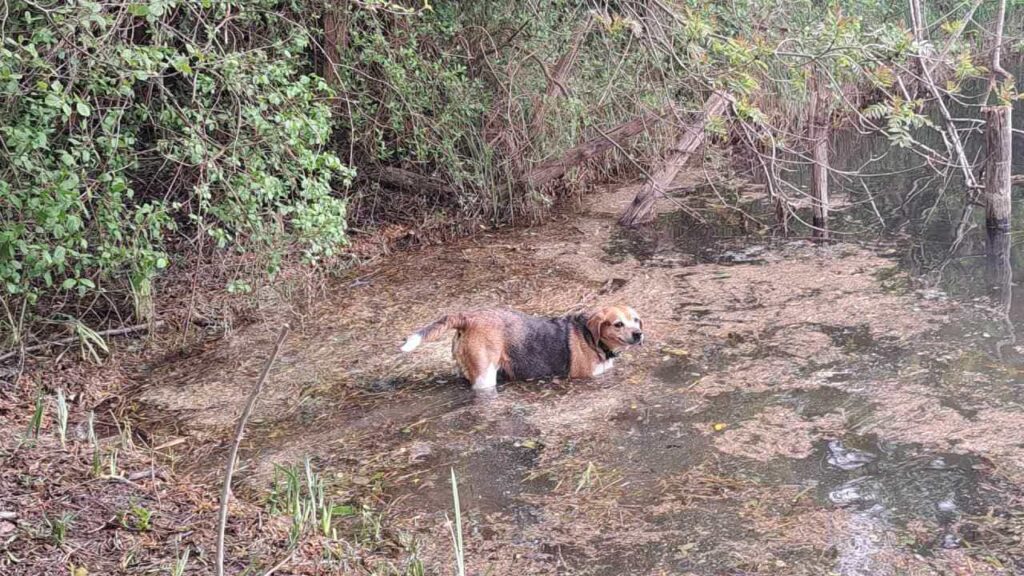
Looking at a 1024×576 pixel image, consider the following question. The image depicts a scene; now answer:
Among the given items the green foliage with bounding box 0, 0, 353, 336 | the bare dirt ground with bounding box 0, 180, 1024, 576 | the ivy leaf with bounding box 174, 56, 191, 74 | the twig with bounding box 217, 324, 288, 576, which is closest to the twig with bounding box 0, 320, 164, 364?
the green foliage with bounding box 0, 0, 353, 336

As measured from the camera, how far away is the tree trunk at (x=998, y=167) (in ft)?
29.3

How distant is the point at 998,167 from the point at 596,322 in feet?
17.3

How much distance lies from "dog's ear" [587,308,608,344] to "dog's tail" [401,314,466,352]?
33.2 inches

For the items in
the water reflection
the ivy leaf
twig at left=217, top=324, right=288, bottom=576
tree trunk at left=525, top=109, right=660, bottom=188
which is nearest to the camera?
twig at left=217, top=324, right=288, bottom=576

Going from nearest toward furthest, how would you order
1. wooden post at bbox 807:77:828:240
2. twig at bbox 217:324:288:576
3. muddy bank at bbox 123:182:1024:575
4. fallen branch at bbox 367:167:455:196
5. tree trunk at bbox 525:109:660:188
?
twig at bbox 217:324:288:576 < muddy bank at bbox 123:182:1024:575 < wooden post at bbox 807:77:828:240 < fallen branch at bbox 367:167:455:196 < tree trunk at bbox 525:109:660:188

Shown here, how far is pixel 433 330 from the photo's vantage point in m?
5.88

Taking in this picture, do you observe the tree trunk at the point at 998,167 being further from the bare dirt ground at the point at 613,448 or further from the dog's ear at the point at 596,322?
the dog's ear at the point at 596,322

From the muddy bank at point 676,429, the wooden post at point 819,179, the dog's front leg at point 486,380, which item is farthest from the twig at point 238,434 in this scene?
the wooden post at point 819,179

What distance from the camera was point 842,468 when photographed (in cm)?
477

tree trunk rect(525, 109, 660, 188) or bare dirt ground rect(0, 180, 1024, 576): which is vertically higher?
tree trunk rect(525, 109, 660, 188)

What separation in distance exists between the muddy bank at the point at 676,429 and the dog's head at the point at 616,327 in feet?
0.83

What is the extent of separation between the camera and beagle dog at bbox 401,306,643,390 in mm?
6039

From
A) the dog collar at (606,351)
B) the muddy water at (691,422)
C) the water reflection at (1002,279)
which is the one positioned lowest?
the water reflection at (1002,279)

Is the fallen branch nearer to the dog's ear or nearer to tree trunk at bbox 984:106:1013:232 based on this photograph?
the dog's ear
